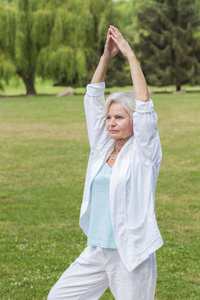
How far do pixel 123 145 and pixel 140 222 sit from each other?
580 millimetres

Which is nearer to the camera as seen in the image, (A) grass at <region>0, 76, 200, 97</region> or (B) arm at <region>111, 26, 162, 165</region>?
(B) arm at <region>111, 26, 162, 165</region>

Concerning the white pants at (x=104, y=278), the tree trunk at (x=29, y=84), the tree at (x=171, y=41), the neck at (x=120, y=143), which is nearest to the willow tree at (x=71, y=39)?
the tree trunk at (x=29, y=84)

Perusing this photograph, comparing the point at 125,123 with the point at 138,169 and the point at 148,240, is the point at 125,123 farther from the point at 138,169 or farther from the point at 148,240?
the point at 148,240

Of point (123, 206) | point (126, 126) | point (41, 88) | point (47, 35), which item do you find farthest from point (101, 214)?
point (41, 88)

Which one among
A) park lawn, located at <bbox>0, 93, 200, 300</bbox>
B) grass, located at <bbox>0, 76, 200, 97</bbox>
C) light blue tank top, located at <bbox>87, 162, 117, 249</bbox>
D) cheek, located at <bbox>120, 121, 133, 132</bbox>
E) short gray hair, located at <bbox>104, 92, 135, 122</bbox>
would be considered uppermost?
short gray hair, located at <bbox>104, 92, 135, 122</bbox>

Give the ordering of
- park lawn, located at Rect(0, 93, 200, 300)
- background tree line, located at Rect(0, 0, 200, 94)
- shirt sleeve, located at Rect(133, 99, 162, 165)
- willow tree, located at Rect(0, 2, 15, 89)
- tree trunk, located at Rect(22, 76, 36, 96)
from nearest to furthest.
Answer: shirt sleeve, located at Rect(133, 99, 162, 165)
park lawn, located at Rect(0, 93, 200, 300)
willow tree, located at Rect(0, 2, 15, 89)
background tree line, located at Rect(0, 0, 200, 94)
tree trunk, located at Rect(22, 76, 36, 96)

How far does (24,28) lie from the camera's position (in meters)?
35.4

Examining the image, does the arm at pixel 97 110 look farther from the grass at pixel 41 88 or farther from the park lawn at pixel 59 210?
the grass at pixel 41 88

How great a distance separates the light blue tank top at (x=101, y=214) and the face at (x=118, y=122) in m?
0.27

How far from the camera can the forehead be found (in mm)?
3385

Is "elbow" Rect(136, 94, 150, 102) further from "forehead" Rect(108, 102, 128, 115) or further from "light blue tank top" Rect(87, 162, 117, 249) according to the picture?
"light blue tank top" Rect(87, 162, 117, 249)

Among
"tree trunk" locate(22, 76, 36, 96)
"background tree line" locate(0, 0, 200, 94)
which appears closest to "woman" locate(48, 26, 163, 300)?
"background tree line" locate(0, 0, 200, 94)

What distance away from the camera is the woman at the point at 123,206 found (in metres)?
3.28

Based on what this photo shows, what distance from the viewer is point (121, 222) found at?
3.30 metres
